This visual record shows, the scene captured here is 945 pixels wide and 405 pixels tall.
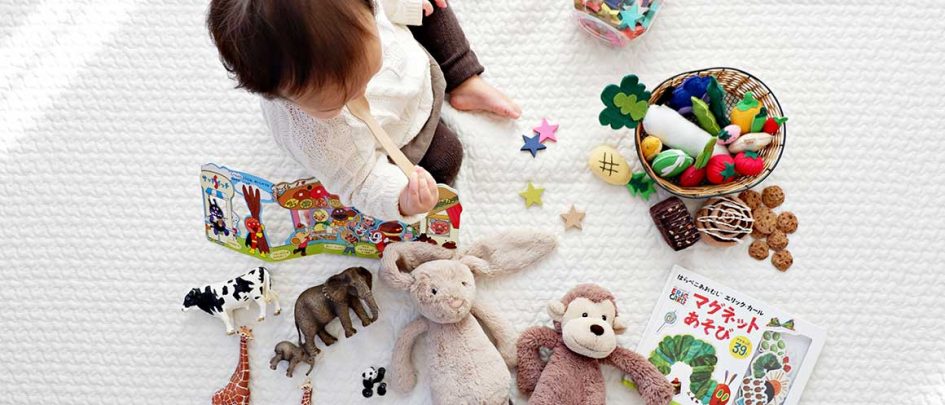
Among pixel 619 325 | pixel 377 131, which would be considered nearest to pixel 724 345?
pixel 619 325

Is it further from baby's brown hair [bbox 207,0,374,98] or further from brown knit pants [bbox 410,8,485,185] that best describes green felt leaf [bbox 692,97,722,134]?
baby's brown hair [bbox 207,0,374,98]

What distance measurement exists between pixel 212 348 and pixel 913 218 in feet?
3.52

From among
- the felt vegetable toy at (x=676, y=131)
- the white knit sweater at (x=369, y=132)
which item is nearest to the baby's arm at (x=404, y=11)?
→ the white knit sweater at (x=369, y=132)

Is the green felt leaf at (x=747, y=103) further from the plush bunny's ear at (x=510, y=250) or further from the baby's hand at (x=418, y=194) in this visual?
the baby's hand at (x=418, y=194)

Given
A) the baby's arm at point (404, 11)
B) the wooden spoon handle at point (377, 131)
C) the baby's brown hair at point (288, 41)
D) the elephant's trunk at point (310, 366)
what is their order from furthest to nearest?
the elephant's trunk at point (310, 366), the baby's arm at point (404, 11), the wooden spoon handle at point (377, 131), the baby's brown hair at point (288, 41)

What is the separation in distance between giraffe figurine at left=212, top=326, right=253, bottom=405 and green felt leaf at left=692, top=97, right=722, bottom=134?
726mm

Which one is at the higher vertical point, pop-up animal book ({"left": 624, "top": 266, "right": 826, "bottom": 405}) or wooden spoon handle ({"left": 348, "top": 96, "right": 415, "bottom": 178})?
wooden spoon handle ({"left": 348, "top": 96, "right": 415, "bottom": 178})

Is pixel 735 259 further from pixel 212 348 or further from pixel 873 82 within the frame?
pixel 212 348

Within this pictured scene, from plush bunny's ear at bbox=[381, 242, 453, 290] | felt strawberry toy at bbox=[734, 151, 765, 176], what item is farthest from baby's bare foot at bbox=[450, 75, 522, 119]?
felt strawberry toy at bbox=[734, 151, 765, 176]

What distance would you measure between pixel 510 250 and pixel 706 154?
306 millimetres

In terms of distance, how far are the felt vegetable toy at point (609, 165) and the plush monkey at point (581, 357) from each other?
16 centimetres

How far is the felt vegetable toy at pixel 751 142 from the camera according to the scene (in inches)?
38.2

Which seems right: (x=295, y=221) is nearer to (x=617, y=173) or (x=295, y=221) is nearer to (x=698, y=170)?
(x=617, y=173)

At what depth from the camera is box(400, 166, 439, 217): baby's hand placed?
0.85m
